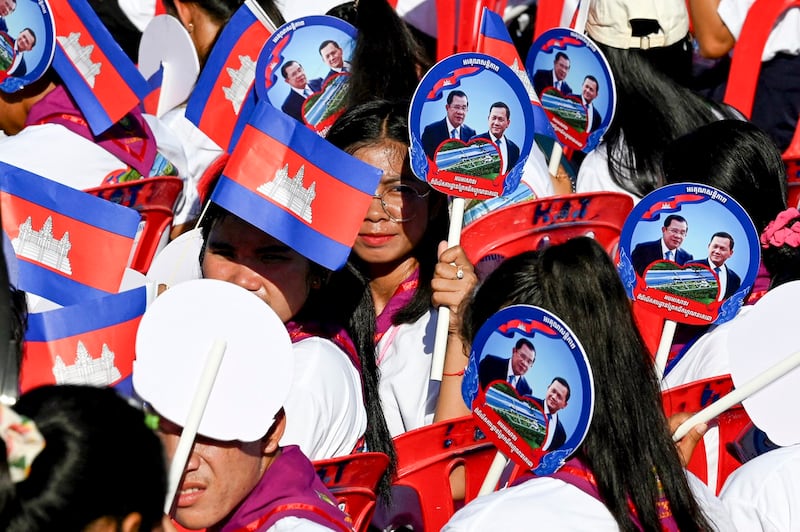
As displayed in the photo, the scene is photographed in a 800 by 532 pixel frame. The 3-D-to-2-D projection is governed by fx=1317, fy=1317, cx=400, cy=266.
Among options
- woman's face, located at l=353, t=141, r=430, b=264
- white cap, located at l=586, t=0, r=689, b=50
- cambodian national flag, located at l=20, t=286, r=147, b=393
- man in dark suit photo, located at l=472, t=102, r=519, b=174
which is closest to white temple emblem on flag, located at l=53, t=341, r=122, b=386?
cambodian national flag, located at l=20, t=286, r=147, b=393

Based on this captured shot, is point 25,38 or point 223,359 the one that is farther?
point 25,38

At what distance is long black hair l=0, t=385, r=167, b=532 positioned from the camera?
1.90 m


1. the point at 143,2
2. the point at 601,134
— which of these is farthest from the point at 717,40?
the point at 143,2

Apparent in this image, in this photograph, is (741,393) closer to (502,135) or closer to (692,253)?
(692,253)

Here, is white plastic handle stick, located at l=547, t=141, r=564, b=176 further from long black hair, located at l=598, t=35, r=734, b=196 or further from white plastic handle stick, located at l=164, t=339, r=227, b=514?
white plastic handle stick, located at l=164, t=339, r=227, b=514

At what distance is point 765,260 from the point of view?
378 centimetres

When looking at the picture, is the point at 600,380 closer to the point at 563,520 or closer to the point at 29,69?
the point at 563,520

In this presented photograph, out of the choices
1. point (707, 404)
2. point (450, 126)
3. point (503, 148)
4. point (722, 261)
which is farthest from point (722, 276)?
point (450, 126)

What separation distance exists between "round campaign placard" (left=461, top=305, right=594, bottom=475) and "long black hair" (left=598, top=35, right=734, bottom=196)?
1842mm

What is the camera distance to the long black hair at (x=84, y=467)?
6.24ft

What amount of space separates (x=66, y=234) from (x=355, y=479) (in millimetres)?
950

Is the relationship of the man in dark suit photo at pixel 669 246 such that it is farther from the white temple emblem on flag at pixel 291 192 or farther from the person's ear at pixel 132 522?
the person's ear at pixel 132 522

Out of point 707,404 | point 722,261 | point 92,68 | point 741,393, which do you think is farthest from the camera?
point 92,68

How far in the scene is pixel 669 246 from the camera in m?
3.52
